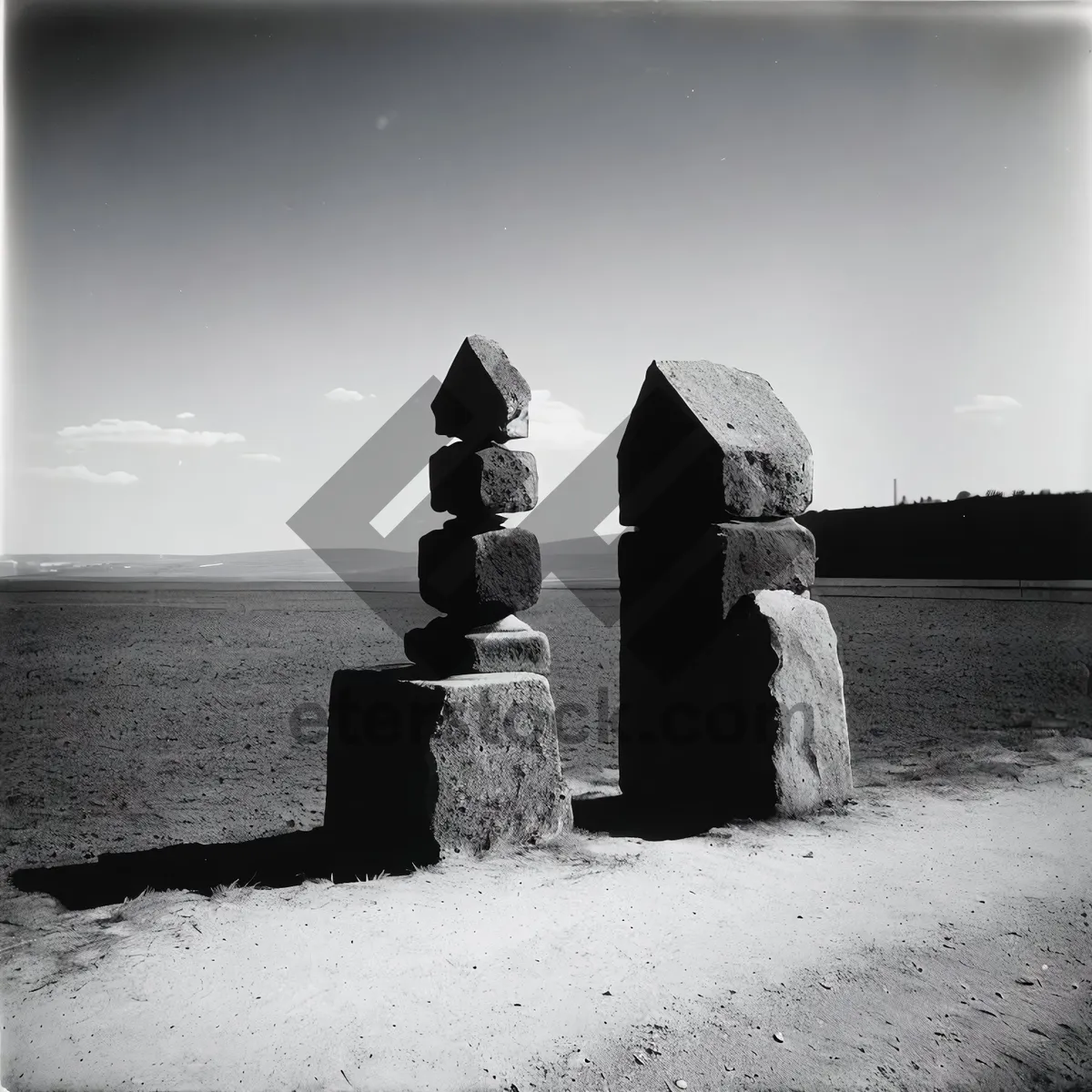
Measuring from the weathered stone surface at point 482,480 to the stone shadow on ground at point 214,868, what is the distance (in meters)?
1.75

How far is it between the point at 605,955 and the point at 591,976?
6.6 inches

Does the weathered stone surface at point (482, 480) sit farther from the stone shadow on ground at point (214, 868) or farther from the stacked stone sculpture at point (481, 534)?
the stone shadow on ground at point (214, 868)

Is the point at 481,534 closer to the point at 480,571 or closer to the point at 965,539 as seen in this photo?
the point at 480,571

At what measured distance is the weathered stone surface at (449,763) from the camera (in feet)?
14.0

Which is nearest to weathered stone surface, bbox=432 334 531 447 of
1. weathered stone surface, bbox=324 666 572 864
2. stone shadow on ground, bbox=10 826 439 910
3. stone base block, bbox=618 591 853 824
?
weathered stone surface, bbox=324 666 572 864

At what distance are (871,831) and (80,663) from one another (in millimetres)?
10902

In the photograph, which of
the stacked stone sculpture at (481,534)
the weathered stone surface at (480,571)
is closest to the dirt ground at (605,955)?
the stacked stone sculpture at (481,534)

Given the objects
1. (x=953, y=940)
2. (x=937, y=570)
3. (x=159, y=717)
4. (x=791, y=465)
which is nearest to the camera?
(x=953, y=940)

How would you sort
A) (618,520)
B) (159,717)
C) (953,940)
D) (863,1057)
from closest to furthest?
(863,1057), (953,940), (618,520), (159,717)

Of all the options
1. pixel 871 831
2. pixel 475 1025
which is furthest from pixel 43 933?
pixel 871 831

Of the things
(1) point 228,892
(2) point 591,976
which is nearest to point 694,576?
(2) point 591,976

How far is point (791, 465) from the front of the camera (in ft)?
17.6

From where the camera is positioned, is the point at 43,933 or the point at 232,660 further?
the point at 232,660

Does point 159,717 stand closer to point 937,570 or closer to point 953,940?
point 953,940
